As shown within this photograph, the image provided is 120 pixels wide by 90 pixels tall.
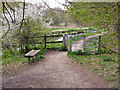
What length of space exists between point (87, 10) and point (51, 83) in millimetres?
2687

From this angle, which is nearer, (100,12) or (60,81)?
(100,12)

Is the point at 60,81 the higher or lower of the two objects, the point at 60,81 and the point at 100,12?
the lower

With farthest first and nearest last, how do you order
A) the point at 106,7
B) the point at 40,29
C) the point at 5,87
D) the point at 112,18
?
the point at 40,29
the point at 5,87
the point at 106,7
the point at 112,18

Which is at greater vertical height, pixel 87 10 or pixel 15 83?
pixel 87 10

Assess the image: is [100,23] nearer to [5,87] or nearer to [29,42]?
[5,87]

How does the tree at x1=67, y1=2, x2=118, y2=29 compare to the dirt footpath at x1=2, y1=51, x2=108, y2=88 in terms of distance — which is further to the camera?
the dirt footpath at x1=2, y1=51, x2=108, y2=88

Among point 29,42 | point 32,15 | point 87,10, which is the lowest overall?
point 29,42

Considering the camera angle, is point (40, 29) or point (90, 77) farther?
point (40, 29)

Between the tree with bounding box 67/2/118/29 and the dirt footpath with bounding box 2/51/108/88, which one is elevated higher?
the tree with bounding box 67/2/118/29

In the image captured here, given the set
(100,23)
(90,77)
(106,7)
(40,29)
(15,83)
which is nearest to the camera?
(100,23)

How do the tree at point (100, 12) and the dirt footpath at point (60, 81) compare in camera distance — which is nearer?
the tree at point (100, 12)

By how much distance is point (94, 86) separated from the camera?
386 cm

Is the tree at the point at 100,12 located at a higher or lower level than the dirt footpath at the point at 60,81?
higher

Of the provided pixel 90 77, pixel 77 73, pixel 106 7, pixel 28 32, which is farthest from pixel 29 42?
pixel 106 7
